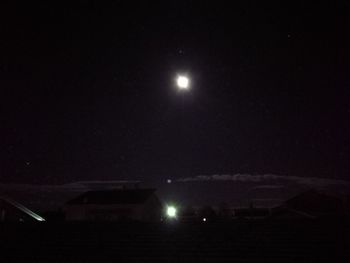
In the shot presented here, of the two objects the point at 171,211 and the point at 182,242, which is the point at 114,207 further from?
the point at 182,242

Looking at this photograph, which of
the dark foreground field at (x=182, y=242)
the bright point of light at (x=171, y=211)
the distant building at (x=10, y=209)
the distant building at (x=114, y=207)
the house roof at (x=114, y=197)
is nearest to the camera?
the dark foreground field at (x=182, y=242)

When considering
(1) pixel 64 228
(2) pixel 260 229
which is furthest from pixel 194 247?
(1) pixel 64 228

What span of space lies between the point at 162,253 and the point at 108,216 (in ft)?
69.1

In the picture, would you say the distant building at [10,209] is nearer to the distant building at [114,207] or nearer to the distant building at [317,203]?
the distant building at [114,207]

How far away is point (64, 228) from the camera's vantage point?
16.9 m

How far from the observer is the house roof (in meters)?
35.0

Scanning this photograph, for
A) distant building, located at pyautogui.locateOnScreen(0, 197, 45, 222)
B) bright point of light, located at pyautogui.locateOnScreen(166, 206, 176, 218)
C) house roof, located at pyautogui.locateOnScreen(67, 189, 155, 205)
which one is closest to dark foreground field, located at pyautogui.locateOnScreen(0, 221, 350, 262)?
distant building, located at pyautogui.locateOnScreen(0, 197, 45, 222)

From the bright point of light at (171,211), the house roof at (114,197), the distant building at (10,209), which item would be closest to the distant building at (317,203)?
the bright point of light at (171,211)

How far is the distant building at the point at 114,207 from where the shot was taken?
3372 cm

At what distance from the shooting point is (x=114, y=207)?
34.5 m

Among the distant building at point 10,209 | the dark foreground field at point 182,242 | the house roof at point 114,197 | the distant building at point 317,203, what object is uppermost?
the house roof at point 114,197

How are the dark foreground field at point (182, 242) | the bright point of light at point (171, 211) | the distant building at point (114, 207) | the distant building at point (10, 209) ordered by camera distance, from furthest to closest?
the bright point of light at point (171, 211) < the distant building at point (114, 207) < the distant building at point (10, 209) < the dark foreground field at point (182, 242)

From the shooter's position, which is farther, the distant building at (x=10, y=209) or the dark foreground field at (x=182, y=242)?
the distant building at (x=10, y=209)

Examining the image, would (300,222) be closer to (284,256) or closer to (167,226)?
(284,256)
